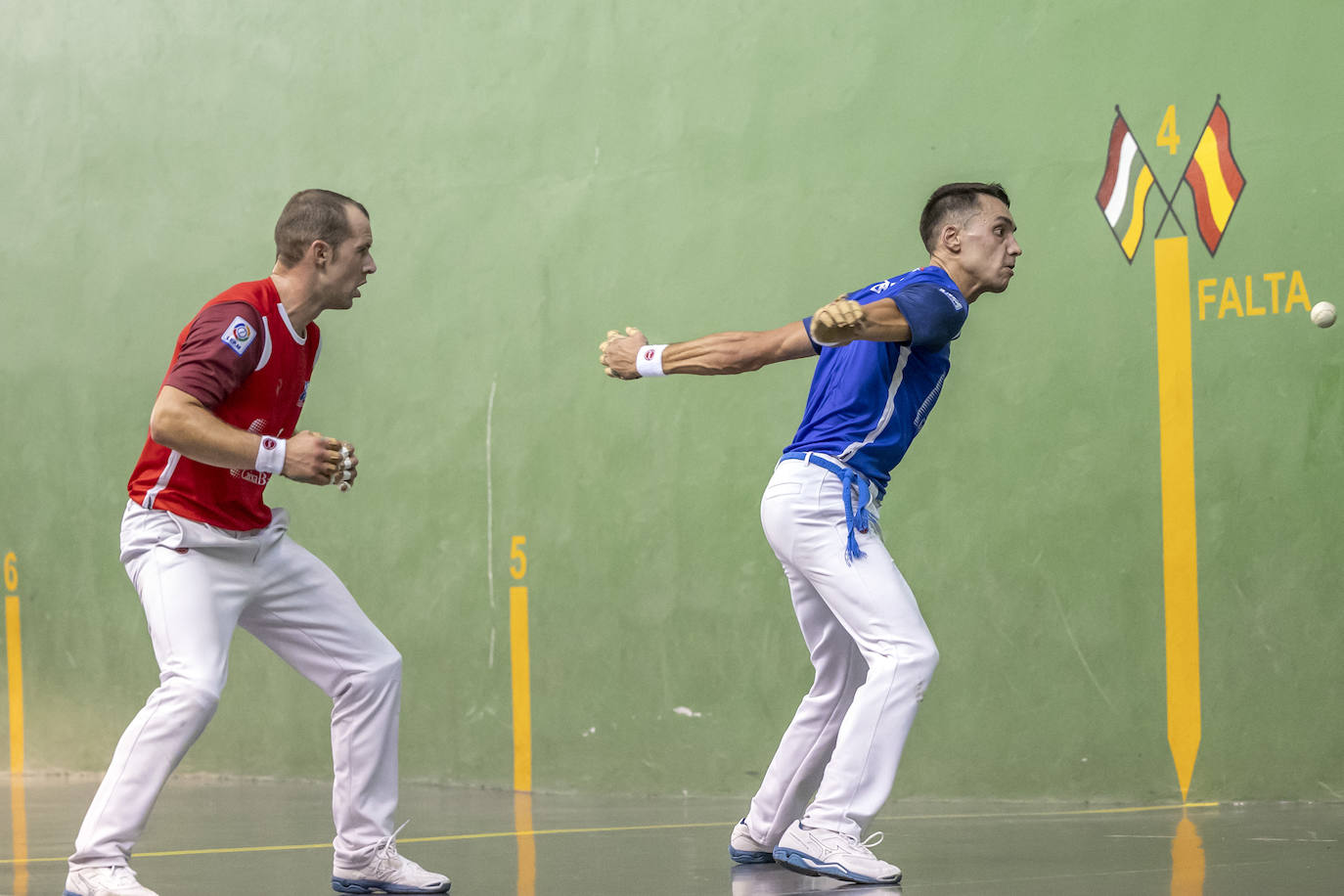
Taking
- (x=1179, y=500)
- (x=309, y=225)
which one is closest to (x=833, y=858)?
(x=309, y=225)

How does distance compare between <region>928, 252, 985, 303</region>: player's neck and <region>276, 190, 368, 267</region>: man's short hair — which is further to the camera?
<region>928, 252, 985, 303</region>: player's neck

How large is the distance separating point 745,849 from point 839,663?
1.97 feet

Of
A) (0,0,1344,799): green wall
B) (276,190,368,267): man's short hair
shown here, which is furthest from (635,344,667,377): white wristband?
(0,0,1344,799): green wall

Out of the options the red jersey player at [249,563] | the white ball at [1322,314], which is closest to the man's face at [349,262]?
the red jersey player at [249,563]

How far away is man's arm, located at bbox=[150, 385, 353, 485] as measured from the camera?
3787 millimetres

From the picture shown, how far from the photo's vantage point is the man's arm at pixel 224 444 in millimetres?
3787

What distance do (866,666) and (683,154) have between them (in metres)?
2.78

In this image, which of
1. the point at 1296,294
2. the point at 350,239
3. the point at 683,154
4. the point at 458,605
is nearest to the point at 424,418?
the point at 458,605

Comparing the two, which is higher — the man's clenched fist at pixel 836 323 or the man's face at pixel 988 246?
the man's face at pixel 988 246

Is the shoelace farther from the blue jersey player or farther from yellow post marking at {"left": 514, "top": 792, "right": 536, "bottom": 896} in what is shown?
the blue jersey player

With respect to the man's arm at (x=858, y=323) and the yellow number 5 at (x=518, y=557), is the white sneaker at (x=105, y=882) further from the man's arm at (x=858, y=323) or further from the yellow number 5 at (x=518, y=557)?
the yellow number 5 at (x=518, y=557)

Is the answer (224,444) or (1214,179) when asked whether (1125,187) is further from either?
(224,444)

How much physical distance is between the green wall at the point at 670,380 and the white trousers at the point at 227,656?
245 cm

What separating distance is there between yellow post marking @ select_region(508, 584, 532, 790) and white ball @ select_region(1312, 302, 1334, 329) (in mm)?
3238
